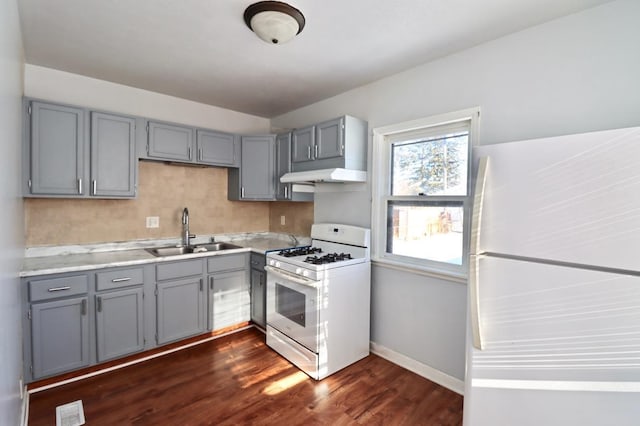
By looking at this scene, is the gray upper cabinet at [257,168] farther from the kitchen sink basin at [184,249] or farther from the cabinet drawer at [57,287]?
the cabinet drawer at [57,287]

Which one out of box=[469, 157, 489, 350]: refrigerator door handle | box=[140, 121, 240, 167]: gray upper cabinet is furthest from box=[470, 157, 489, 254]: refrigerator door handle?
box=[140, 121, 240, 167]: gray upper cabinet

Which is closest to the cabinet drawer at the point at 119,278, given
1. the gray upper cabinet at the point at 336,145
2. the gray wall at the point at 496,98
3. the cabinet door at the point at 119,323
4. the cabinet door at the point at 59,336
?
the cabinet door at the point at 119,323

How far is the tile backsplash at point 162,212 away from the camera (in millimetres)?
2678

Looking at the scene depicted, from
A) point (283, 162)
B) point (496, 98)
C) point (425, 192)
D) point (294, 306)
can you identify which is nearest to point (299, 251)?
point (294, 306)

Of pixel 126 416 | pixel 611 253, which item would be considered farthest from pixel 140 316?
pixel 611 253

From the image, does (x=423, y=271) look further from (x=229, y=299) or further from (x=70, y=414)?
(x=70, y=414)

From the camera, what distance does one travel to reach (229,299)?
3197 mm

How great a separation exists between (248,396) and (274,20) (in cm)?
253

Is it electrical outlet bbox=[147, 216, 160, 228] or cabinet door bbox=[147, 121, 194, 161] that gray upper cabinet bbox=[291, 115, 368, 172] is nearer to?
cabinet door bbox=[147, 121, 194, 161]

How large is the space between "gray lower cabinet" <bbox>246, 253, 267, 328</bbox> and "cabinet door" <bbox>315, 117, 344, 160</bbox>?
1.27 metres

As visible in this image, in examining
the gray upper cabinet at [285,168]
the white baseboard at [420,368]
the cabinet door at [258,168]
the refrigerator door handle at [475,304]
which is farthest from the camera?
the cabinet door at [258,168]

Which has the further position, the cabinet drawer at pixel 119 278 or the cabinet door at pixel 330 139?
the cabinet door at pixel 330 139

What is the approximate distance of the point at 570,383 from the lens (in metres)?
1.22

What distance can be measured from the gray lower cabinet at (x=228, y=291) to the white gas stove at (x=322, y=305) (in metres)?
0.52
